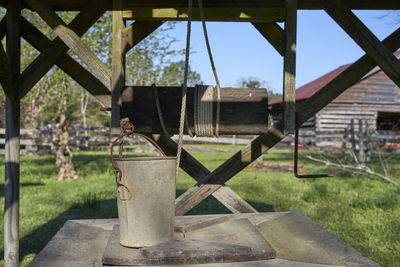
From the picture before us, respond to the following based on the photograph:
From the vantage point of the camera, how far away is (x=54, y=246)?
2262 millimetres

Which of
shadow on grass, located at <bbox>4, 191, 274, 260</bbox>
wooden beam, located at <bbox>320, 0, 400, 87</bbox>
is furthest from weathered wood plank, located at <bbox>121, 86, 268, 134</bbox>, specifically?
shadow on grass, located at <bbox>4, 191, 274, 260</bbox>

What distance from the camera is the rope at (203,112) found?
2412 millimetres

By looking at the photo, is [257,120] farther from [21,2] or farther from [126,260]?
[21,2]

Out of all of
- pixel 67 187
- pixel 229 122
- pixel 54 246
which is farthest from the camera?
pixel 67 187

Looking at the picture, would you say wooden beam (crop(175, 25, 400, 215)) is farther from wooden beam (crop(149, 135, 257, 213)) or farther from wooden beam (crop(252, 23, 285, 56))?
wooden beam (crop(252, 23, 285, 56))

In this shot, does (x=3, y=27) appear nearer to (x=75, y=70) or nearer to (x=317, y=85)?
(x=75, y=70)

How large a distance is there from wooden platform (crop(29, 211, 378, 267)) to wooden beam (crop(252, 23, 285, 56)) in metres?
1.30

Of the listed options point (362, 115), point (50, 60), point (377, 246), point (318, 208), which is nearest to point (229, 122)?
point (50, 60)

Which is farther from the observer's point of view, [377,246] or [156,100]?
[377,246]

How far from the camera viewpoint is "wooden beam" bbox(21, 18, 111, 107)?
124 inches

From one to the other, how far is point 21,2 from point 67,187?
5651 mm

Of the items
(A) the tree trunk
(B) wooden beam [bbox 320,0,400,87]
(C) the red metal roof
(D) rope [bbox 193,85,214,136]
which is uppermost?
(C) the red metal roof

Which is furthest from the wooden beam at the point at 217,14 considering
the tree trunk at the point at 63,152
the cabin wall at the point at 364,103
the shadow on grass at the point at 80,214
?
the cabin wall at the point at 364,103

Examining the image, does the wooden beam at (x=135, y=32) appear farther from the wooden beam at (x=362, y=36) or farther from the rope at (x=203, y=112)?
the wooden beam at (x=362, y=36)
